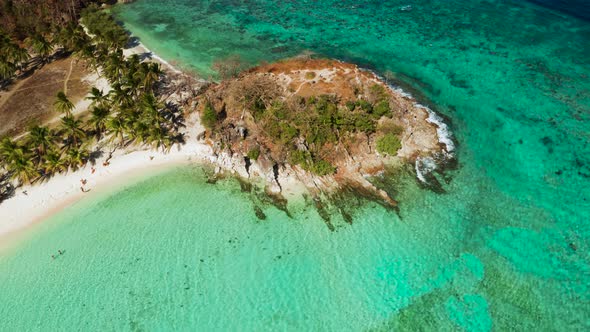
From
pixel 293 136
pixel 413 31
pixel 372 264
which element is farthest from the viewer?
pixel 413 31

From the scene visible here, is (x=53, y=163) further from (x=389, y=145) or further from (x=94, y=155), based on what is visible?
(x=389, y=145)

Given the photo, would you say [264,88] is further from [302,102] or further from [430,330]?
[430,330]

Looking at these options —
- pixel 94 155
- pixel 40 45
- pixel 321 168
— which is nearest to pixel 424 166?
pixel 321 168

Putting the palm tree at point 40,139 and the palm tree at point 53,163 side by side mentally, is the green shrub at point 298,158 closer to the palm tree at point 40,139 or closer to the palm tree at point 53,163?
the palm tree at point 53,163

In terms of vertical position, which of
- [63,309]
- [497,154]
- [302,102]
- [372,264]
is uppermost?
[302,102]

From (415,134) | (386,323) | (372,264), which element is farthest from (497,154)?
(386,323)

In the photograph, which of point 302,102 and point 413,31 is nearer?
point 302,102

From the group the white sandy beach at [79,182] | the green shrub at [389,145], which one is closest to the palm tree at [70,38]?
the white sandy beach at [79,182]
